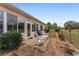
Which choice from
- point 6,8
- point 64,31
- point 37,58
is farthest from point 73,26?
point 6,8

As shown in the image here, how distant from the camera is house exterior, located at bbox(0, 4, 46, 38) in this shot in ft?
26.4

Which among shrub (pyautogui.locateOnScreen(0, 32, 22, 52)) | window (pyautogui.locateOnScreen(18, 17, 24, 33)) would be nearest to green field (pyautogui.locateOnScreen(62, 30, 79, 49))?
window (pyautogui.locateOnScreen(18, 17, 24, 33))

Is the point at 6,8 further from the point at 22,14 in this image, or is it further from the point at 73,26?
the point at 73,26

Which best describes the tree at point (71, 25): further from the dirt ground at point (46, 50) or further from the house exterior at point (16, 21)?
the house exterior at point (16, 21)

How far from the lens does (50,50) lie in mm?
8125

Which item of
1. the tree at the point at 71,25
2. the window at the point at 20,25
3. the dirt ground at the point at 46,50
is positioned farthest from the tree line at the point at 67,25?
the window at the point at 20,25

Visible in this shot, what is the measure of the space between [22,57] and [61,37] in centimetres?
157

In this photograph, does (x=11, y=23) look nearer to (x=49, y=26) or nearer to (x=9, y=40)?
(x=9, y=40)

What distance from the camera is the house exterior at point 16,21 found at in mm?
8047

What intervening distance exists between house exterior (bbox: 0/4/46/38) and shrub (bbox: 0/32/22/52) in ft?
0.51

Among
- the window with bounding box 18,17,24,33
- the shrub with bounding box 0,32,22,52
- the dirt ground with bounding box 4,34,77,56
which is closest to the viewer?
the shrub with bounding box 0,32,22,52

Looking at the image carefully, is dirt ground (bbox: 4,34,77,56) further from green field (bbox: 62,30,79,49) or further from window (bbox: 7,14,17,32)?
window (bbox: 7,14,17,32)

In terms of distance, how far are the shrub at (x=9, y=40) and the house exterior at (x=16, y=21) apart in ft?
0.51

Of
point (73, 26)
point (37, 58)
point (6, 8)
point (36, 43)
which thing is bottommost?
point (37, 58)
